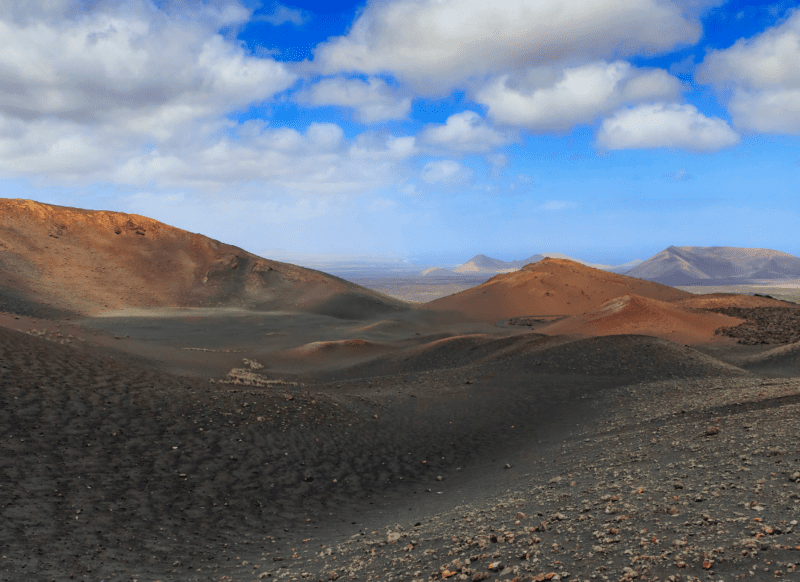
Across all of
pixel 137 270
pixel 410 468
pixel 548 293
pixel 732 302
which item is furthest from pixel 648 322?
pixel 137 270

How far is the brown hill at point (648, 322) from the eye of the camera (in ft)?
90.2

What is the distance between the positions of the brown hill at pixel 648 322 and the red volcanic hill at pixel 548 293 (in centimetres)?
1617

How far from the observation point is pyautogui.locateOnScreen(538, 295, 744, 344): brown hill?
1083 inches

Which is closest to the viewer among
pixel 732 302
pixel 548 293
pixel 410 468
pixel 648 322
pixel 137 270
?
pixel 410 468

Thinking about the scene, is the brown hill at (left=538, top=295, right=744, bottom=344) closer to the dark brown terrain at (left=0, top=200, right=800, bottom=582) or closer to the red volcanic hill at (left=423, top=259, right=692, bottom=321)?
the dark brown terrain at (left=0, top=200, right=800, bottom=582)

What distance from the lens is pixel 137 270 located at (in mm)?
52125

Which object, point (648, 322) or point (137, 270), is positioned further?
point (137, 270)

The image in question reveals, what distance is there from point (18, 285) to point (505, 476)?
44.3 m

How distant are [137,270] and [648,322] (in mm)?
46658

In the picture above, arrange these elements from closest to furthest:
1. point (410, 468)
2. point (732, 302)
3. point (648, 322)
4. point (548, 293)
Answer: point (410, 468), point (648, 322), point (732, 302), point (548, 293)

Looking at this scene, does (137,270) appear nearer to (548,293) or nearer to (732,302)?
(548,293)

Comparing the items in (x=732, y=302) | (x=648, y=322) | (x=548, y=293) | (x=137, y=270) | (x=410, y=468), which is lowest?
(x=410, y=468)

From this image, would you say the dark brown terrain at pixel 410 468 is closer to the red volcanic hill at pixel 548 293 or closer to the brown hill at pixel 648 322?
the brown hill at pixel 648 322

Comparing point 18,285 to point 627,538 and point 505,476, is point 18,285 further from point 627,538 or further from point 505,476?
point 627,538
